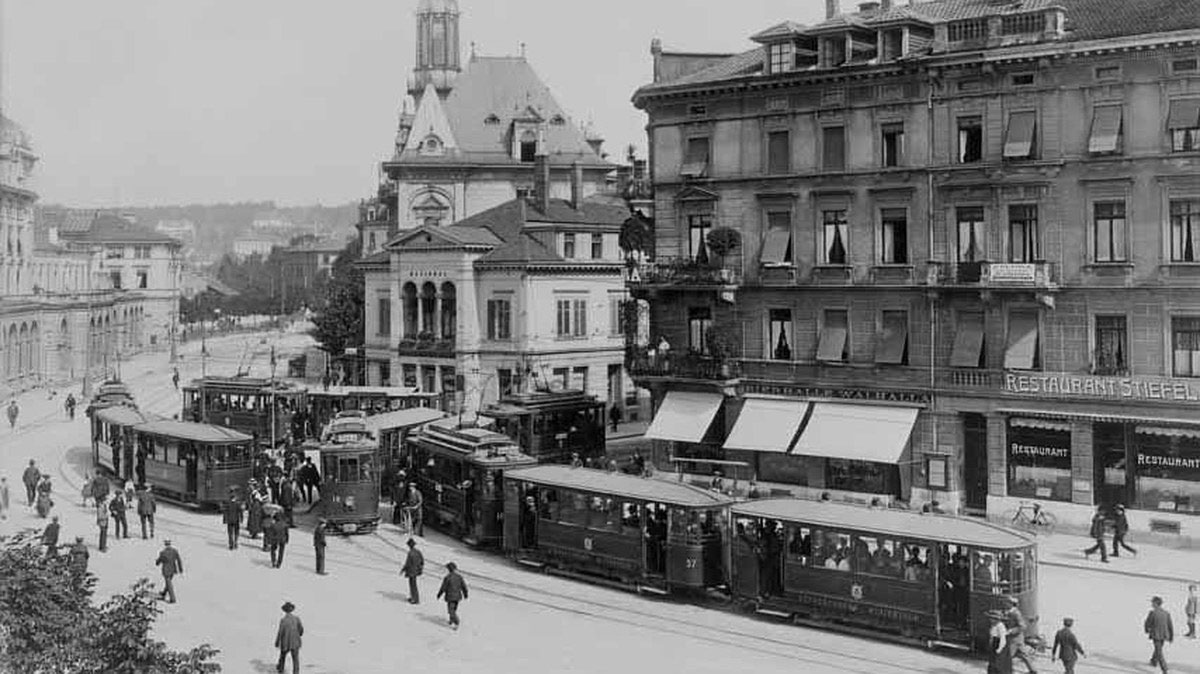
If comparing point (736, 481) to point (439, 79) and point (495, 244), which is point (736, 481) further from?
point (439, 79)

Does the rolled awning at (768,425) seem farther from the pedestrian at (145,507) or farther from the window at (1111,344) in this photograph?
the pedestrian at (145,507)

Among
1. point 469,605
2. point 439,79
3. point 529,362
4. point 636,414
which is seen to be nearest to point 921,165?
point 469,605

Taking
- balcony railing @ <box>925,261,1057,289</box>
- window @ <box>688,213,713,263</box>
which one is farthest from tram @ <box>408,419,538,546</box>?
balcony railing @ <box>925,261,1057,289</box>

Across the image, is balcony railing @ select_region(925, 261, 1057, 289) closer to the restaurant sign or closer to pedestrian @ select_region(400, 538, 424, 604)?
the restaurant sign

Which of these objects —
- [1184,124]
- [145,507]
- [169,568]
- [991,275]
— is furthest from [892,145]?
[145,507]

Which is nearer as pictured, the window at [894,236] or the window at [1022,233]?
the window at [1022,233]

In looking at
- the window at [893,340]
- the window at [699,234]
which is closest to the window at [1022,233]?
the window at [893,340]
